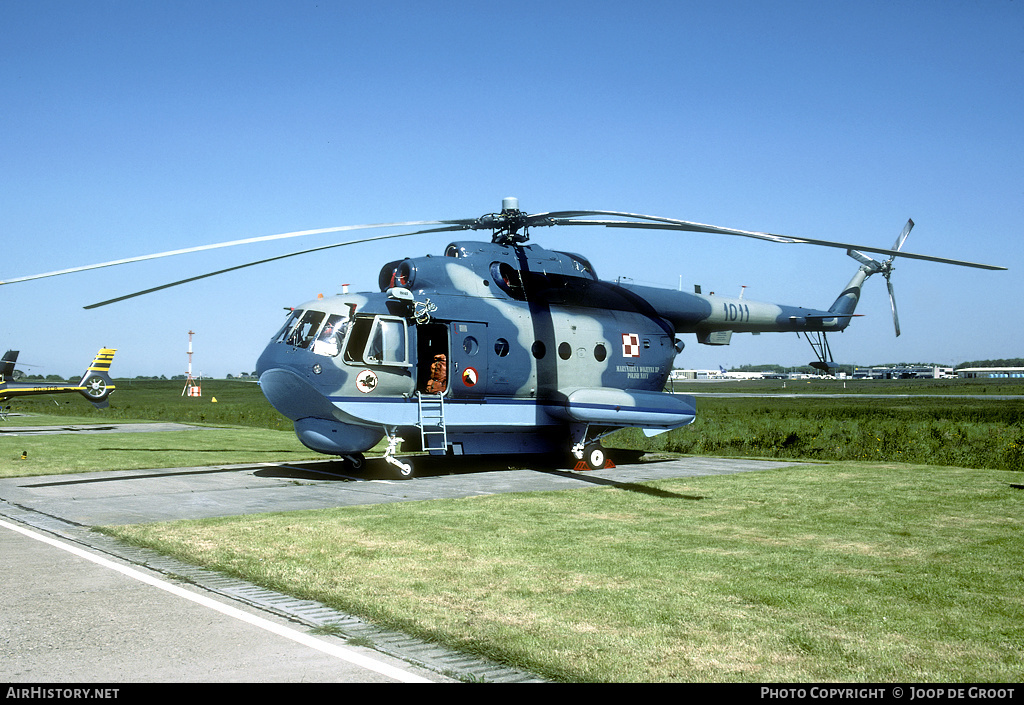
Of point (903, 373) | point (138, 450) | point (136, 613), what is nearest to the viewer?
point (136, 613)

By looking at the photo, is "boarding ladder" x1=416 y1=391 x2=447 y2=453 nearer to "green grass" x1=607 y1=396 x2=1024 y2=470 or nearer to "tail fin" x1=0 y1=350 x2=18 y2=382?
"green grass" x1=607 y1=396 x2=1024 y2=470

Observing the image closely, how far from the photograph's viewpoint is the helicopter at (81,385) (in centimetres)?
3944

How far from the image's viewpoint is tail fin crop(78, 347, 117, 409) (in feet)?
145

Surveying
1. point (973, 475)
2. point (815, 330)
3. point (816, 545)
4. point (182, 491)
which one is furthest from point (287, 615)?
point (815, 330)

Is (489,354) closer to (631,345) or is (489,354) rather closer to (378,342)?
(378,342)

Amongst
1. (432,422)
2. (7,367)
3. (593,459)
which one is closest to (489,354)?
(432,422)

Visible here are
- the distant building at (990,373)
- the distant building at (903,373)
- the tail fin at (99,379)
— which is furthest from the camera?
the distant building at (990,373)

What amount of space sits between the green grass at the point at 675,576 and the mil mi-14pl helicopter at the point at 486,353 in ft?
13.4

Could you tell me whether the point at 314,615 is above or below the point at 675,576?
above

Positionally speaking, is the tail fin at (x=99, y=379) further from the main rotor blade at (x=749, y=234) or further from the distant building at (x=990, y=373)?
the distant building at (x=990, y=373)

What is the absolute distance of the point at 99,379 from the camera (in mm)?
44844

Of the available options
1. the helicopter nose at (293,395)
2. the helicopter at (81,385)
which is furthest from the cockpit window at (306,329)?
the helicopter at (81,385)

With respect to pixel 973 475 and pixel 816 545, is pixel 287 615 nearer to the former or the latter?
pixel 816 545

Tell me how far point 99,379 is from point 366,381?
34570 millimetres
